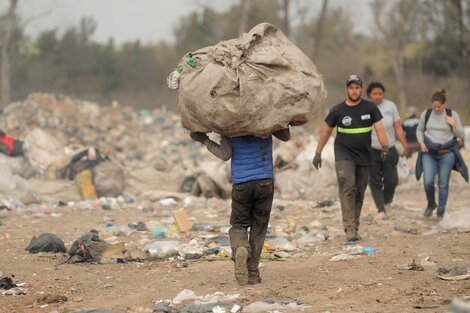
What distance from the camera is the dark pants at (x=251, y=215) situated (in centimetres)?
653

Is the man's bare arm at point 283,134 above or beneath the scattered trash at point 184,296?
above

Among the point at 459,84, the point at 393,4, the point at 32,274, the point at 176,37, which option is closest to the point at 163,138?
the point at 459,84

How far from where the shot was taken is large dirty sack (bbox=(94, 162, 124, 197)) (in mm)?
15227

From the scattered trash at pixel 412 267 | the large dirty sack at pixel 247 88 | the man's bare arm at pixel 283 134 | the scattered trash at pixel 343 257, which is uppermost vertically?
the large dirty sack at pixel 247 88

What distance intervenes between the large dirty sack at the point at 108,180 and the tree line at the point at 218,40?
16.5 m

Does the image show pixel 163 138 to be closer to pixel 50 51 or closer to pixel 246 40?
pixel 246 40

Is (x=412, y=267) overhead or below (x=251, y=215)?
below

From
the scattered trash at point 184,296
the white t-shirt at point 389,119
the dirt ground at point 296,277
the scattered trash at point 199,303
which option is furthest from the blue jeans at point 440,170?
the scattered trash at point 184,296

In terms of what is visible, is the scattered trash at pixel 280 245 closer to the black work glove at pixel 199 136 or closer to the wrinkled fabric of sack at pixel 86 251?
the wrinkled fabric of sack at pixel 86 251

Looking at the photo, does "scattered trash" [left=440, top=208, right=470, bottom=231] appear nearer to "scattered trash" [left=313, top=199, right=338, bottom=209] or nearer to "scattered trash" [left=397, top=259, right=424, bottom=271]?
"scattered trash" [left=397, top=259, right=424, bottom=271]

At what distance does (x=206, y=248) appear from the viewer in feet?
28.2

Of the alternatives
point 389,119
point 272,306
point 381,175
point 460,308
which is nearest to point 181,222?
point 381,175

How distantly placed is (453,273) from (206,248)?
9.42 feet

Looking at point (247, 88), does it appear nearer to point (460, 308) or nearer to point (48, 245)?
point (460, 308)
